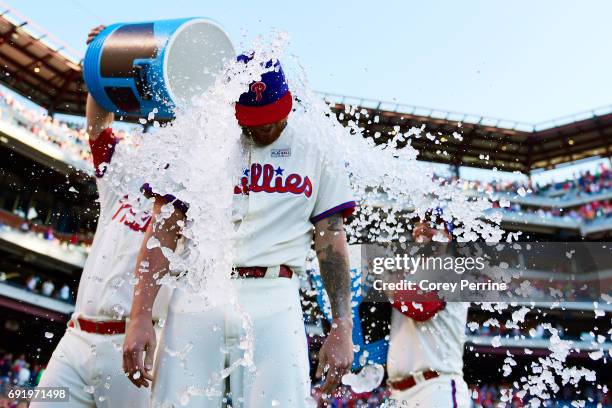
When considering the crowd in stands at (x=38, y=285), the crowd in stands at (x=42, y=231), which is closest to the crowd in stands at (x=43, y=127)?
the crowd in stands at (x=42, y=231)

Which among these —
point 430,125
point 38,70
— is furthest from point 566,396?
A: point 38,70

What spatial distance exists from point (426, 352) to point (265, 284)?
2.36m

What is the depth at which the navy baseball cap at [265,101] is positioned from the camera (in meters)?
2.31

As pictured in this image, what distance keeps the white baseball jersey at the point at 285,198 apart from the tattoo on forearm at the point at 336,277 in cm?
9

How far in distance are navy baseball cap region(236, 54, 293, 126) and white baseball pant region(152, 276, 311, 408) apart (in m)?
0.68

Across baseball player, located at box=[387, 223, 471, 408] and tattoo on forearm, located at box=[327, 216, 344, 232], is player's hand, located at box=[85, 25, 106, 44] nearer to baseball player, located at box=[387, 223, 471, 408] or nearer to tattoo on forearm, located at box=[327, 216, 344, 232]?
tattoo on forearm, located at box=[327, 216, 344, 232]

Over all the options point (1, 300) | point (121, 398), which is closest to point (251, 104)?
point (121, 398)

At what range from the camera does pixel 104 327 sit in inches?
105

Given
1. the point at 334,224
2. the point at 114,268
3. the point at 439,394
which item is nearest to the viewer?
the point at 334,224

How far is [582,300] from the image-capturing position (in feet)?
106

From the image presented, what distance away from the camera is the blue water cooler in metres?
3.17

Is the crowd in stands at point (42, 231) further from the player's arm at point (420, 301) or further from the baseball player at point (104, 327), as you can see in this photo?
the baseball player at point (104, 327)

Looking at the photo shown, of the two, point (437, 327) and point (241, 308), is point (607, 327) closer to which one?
point (437, 327)

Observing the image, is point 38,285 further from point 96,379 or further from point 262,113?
point 262,113
